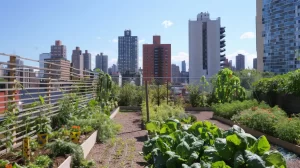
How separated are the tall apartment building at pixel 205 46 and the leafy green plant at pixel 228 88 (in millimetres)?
60621

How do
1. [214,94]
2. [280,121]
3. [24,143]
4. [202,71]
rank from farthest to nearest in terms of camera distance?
[202,71]
[214,94]
[280,121]
[24,143]

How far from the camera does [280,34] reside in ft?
189

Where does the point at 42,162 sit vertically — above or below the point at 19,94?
below

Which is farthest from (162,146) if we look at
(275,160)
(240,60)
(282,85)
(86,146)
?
(240,60)

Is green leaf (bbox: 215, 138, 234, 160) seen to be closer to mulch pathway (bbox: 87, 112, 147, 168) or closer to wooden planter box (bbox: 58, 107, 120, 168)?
mulch pathway (bbox: 87, 112, 147, 168)

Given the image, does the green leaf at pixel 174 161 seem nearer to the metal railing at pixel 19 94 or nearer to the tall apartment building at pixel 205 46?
the metal railing at pixel 19 94

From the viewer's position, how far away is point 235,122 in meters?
8.66

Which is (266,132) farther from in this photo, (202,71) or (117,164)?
(202,71)

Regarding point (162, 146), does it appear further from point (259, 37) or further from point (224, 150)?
point (259, 37)

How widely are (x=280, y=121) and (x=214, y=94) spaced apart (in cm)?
800

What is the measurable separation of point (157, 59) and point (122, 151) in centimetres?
6494

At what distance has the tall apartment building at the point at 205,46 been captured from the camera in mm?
74500

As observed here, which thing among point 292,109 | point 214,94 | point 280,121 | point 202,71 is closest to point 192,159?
point 280,121

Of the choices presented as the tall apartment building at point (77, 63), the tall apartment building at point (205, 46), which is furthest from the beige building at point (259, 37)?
the tall apartment building at point (77, 63)
